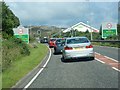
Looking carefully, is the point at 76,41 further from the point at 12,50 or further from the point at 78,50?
the point at 12,50

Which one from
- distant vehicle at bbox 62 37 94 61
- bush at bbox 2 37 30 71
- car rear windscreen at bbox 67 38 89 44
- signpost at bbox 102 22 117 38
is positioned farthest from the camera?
signpost at bbox 102 22 117 38

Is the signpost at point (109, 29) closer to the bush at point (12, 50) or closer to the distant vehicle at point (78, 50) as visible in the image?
the bush at point (12, 50)

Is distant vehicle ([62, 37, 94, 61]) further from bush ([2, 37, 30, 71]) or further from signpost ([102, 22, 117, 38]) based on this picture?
signpost ([102, 22, 117, 38])

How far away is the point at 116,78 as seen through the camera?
45.9 feet

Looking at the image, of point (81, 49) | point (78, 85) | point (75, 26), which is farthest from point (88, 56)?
point (75, 26)

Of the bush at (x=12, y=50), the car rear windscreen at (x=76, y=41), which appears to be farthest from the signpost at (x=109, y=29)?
the car rear windscreen at (x=76, y=41)

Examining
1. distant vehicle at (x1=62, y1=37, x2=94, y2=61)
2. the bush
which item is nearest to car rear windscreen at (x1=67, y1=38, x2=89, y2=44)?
distant vehicle at (x1=62, y1=37, x2=94, y2=61)

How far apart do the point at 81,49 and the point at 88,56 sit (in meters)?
0.68

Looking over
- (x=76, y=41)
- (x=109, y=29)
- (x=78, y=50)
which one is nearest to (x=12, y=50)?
(x=76, y=41)

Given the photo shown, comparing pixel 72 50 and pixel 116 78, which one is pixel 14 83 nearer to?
pixel 116 78

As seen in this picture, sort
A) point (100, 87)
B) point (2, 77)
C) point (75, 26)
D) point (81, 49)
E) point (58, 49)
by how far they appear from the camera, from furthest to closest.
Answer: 1. point (75, 26)
2. point (58, 49)
3. point (81, 49)
4. point (2, 77)
5. point (100, 87)

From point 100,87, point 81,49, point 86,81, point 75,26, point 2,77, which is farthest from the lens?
point 75,26

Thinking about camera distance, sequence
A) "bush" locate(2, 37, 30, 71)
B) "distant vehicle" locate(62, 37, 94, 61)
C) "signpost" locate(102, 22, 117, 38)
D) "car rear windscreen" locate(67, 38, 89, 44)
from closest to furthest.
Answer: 1. "bush" locate(2, 37, 30, 71)
2. "distant vehicle" locate(62, 37, 94, 61)
3. "car rear windscreen" locate(67, 38, 89, 44)
4. "signpost" locate(102, 22, 117, 38)

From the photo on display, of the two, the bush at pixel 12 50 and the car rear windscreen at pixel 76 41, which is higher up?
the car rear windscreen at pixel 76 41
